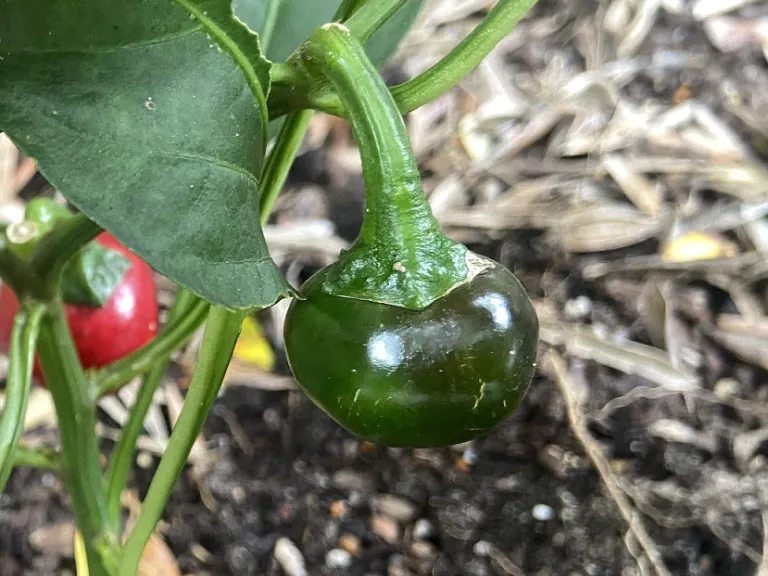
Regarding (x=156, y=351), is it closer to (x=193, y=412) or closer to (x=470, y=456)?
(x=193, y=412)

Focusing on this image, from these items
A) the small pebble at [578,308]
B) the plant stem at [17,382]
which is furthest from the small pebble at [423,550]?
the plant stem at [17,382]

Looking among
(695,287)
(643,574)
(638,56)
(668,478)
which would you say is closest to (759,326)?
(695,287)

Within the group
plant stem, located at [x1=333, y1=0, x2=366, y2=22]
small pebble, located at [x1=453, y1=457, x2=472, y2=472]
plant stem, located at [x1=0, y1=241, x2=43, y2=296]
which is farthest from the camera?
small pebble, located at [x1=453, y1=457, x2=472, y2=472]

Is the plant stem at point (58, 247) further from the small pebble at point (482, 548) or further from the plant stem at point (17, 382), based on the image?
the small pebble at point (482, 548)

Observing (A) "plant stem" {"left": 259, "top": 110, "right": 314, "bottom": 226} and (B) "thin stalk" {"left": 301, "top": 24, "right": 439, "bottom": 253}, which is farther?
(A) "plant stem" {"left": 259, "top": 110, "right": 314, "bottom": 226}

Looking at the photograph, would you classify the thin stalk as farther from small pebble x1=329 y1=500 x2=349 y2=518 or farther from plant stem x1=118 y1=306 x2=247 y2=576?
small pebble x1=329 y1=500 x2=349 y2=518

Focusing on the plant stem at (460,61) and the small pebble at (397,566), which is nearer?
the plant stem at (460,61)

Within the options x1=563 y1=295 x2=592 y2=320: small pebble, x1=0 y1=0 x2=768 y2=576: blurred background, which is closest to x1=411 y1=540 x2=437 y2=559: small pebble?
x1=0 y1=0 x2=768 y2=576: blurred background
